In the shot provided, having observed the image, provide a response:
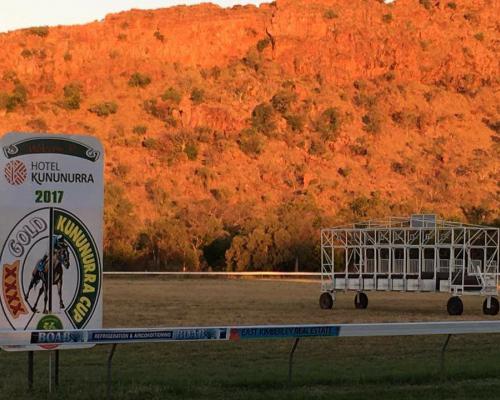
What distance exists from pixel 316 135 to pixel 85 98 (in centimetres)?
2330

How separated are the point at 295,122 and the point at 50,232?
87758 millimetres

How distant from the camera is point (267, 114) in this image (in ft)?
329

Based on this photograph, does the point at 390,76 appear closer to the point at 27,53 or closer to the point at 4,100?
the point at 27,53

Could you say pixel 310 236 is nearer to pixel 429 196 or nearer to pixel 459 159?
pixel 429 196

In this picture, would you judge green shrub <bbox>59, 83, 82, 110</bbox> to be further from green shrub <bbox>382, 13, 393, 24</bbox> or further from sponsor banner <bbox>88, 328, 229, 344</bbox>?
sponsor banner <bbox>88, 328, 229, 344</bbox>

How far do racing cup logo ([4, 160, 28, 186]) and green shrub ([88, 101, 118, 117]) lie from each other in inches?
3534

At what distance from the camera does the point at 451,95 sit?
105m

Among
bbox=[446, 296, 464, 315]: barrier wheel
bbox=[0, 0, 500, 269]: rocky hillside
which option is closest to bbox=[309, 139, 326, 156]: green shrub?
bbox=[0, 0, 500, 269]: rocky hillside

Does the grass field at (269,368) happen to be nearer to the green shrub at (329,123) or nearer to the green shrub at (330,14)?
the green shrub at (329,123)

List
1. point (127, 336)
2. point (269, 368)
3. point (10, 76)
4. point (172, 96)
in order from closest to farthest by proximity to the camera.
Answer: point (127, 336), point (269, 368), point (172, 96), point (10, 76)

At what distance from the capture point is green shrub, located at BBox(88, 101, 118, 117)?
333 ft

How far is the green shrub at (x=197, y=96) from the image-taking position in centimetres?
10212

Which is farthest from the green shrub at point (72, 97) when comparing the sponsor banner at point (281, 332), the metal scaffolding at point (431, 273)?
the sponsor banner at point (281, 332)

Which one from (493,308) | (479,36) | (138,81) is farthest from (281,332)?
(479,36)
